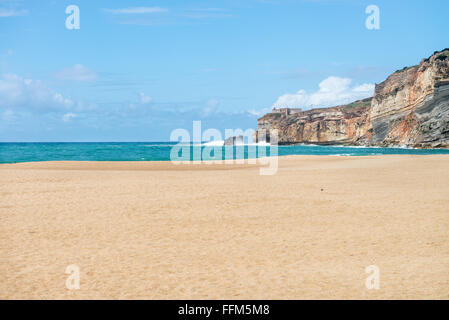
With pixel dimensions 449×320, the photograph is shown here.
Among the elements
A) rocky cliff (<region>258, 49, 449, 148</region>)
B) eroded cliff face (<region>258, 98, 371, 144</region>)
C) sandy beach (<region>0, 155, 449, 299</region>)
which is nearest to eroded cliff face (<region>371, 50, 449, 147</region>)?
rocky cliff (<region>258, 49, 449, 148</region>)

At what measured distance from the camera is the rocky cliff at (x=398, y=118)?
87812mm

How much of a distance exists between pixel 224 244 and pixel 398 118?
107599mm

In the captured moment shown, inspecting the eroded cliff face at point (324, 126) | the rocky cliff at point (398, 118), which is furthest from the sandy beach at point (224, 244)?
the eroded cliff face at point (324, 126)

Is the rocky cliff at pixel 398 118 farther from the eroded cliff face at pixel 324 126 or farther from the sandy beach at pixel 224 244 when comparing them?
the sandy beach at pixel 224 244

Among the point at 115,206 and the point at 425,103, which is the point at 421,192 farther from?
the point at 425,103

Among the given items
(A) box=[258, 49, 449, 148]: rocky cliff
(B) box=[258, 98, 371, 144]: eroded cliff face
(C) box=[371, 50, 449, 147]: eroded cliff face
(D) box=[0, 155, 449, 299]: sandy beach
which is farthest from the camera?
(B) box=[258, 98, 371, 144]: eroded cliff face

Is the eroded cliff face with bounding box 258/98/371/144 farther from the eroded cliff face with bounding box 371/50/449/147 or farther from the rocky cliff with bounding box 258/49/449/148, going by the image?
the eroded cliff face with bounding box 371/50/449/147

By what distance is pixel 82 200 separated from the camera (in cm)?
1473

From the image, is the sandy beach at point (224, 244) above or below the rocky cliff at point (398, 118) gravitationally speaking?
below

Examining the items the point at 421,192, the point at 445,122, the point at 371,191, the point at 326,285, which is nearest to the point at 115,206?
the point at 326,285

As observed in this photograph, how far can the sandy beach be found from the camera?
6363 millimetres

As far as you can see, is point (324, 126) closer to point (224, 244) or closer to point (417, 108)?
point (417, 108)

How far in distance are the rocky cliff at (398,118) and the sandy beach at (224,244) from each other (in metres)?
80.6

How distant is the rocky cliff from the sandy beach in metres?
80.6
